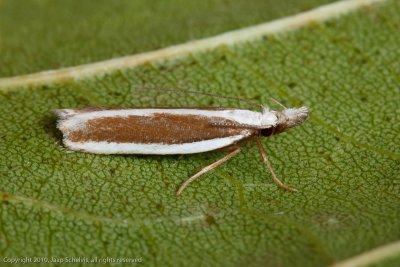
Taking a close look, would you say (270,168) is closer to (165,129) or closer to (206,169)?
(206,169)

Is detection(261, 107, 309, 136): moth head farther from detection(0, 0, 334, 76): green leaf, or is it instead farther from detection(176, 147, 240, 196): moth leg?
detection(0, 0, 334, 76): green leaf

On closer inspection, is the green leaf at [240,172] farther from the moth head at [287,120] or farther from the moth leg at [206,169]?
the moth head at [287,120]

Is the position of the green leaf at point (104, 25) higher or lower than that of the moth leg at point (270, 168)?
higher

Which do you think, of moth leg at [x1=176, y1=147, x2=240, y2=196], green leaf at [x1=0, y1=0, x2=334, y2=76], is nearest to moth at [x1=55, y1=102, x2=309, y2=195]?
moth leg at [x1=176, y1=147, x2=240, y2=196]

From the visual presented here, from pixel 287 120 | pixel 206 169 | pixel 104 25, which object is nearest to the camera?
pixel 206 169

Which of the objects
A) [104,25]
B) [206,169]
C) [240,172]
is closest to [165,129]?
[206,169]

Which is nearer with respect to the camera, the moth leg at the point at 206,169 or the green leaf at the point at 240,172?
the green leaf at the point at 240,172

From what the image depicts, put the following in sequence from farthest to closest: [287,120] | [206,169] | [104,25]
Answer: [104,25] < [287,120] < [206,169]

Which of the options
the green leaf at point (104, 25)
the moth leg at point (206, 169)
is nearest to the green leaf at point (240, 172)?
the moth leg at point (206, 169)
